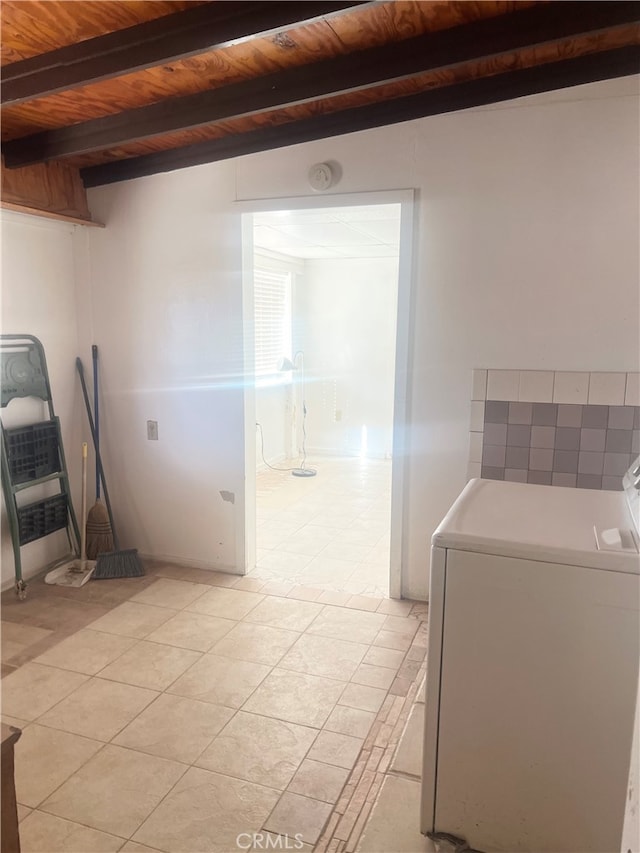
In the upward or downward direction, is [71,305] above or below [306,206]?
below

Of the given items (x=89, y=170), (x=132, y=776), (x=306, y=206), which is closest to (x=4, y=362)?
(x=89, y=170)

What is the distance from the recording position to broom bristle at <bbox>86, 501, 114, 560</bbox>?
372 cm

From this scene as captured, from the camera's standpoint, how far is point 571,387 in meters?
2.82

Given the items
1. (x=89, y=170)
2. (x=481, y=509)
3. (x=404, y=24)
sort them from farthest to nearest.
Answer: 1. (x=89, y=170)
2. (x=404, y=24)
3. (x=481, y=509)

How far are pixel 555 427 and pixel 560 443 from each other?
8 cm

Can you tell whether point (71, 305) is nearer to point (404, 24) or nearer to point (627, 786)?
point (404, 24)

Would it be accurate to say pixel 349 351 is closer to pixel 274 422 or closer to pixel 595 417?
pixel 274 422

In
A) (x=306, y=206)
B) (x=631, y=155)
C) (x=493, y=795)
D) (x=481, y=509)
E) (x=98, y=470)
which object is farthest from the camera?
(x=98, y=470)

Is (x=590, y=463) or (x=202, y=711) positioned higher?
(x=590, y=463)

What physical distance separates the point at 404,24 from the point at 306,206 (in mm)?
1114

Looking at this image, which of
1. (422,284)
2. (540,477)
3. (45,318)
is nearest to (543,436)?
(540,477)

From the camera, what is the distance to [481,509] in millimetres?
1808

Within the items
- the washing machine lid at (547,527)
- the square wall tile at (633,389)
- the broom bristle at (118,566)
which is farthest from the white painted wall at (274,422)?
the washing machine lid at (547,527)

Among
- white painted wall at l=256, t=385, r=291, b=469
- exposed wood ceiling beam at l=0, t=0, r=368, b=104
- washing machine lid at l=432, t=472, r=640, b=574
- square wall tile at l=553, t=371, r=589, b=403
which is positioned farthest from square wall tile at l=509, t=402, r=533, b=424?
white painted wall at l=256, t=385, r=291, b=469
